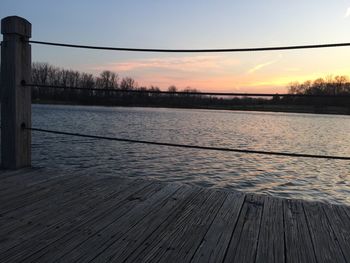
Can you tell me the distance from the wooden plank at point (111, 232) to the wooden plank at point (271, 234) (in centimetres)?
82

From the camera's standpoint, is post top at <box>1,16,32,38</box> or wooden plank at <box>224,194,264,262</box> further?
post top at <box>1,16,32,38</box>

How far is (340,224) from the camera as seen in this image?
2654 millimetres

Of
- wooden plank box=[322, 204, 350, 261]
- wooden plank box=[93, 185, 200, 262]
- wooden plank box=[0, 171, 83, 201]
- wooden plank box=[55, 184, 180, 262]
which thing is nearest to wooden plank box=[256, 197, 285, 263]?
wooden plank box=[322, 204, 350, 261]

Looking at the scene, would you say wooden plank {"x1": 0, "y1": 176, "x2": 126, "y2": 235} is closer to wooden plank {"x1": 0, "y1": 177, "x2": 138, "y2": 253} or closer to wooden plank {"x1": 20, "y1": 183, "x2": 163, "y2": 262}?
wooden plank {"x1": 0, "y1": 177, "x2": 138, "y2": 253}

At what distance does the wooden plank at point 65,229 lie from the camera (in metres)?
2.04

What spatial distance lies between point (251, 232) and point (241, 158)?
1244 cm

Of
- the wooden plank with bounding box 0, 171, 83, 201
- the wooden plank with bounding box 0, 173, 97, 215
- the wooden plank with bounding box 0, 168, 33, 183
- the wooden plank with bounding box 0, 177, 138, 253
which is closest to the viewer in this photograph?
the wooden plank with bounding box 0, 177, 138, 253

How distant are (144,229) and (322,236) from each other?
1.17m

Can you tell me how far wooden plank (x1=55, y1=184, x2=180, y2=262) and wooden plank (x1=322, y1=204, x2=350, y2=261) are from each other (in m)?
1.29

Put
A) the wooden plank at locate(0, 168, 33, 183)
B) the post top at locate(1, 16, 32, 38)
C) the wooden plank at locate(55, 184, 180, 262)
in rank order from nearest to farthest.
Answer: the wooden plank at locate(55, 184, 180, 262), the wooden plank at locate(0, 168, 33, 183), the post top at locate(1, 16, 32, 38)

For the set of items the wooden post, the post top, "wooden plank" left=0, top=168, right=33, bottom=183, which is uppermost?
the post top

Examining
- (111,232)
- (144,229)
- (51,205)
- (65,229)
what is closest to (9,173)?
(51,205)

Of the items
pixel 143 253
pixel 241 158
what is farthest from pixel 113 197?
pixel 241 158

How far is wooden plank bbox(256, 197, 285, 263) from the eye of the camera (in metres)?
2.10
